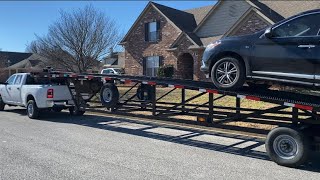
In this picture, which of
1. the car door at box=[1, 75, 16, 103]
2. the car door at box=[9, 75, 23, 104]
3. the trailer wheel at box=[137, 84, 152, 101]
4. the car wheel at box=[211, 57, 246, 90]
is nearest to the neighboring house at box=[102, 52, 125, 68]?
the car door at box=[1, 75, 16, 103]

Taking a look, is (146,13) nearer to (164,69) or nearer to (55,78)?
(164,69)

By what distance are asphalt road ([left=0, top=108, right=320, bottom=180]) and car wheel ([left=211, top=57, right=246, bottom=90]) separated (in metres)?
1.47

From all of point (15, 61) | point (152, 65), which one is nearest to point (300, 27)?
point (152, 65)

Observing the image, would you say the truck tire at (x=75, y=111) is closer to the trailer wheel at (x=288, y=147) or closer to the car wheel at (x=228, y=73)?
the car wheel at (x=228, y=73)

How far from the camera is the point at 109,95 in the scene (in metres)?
10.3

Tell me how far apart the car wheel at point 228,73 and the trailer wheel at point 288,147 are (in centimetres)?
131

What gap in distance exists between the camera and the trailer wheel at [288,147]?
20.7 feet

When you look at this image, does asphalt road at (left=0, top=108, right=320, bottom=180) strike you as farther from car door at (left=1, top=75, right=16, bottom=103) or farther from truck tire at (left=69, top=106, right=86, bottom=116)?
car door at (left=1, top=75, right=16, bottom=103)

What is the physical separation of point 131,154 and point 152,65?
21354mm

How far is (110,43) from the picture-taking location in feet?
91.4

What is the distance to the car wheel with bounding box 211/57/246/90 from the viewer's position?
735 centimetres

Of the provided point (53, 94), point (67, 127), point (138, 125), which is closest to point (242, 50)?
point (138, 125)

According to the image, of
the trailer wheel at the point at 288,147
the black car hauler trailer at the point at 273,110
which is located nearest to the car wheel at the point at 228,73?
the black car hauler trailer at the point at 273,110

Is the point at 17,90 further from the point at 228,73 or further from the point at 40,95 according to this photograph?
the point at 228,73
